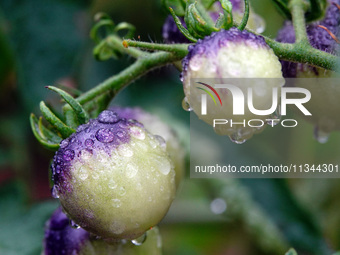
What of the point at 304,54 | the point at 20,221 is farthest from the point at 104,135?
the point at 20,221

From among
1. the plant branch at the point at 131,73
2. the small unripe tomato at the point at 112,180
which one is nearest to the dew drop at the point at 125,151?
the small unripe tomato at the point at 112,180

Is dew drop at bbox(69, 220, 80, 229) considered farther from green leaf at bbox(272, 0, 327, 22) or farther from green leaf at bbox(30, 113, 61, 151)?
green leaf at bbox(272, 0, 327, 22)

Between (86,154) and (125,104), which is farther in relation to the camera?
(125,104)

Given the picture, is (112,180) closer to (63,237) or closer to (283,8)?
(63,237)

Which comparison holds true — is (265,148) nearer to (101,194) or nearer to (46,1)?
(46,1)

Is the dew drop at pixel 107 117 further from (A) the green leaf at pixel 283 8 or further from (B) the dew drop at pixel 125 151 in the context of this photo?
(A) the green leaf at pixel 283 8
